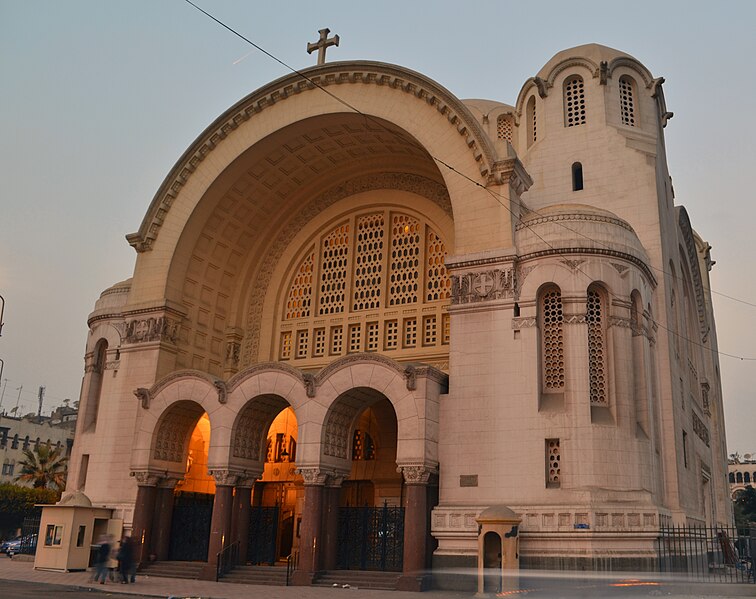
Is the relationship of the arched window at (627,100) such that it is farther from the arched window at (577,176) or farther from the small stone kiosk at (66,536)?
the small stone kiosk at (66,536)

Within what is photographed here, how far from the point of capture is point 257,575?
24469mm

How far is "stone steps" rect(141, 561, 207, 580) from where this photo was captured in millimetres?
25500

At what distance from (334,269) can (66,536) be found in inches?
576

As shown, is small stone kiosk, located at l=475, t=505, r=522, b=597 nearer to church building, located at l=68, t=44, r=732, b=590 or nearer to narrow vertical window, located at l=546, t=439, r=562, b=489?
church building, located at l=68, t=44, r=732, b=590

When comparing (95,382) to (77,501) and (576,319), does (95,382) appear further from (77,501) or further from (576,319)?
(576,319)

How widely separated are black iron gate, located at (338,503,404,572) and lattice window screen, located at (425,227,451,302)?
8.73 metres

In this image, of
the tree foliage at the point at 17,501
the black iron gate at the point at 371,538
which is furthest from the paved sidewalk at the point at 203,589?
the tree foliage at the point at 17,501

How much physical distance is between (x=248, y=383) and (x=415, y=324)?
720 centimetres

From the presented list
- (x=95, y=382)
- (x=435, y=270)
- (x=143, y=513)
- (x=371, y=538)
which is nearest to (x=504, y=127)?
(x=435, y=270)

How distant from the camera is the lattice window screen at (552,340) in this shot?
76.4 ft

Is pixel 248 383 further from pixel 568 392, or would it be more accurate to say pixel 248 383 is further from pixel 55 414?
pixel 55 414

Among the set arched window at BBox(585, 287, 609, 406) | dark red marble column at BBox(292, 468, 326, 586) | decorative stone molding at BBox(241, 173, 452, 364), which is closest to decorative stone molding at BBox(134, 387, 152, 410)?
decorative stone molding at BBox(241, 173, 452, 364)

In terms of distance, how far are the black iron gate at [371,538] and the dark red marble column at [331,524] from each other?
0.55 metres

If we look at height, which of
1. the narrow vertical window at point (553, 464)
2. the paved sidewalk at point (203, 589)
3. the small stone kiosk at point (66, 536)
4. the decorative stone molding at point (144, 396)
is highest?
the decorative stone molding at point (144, 396)
